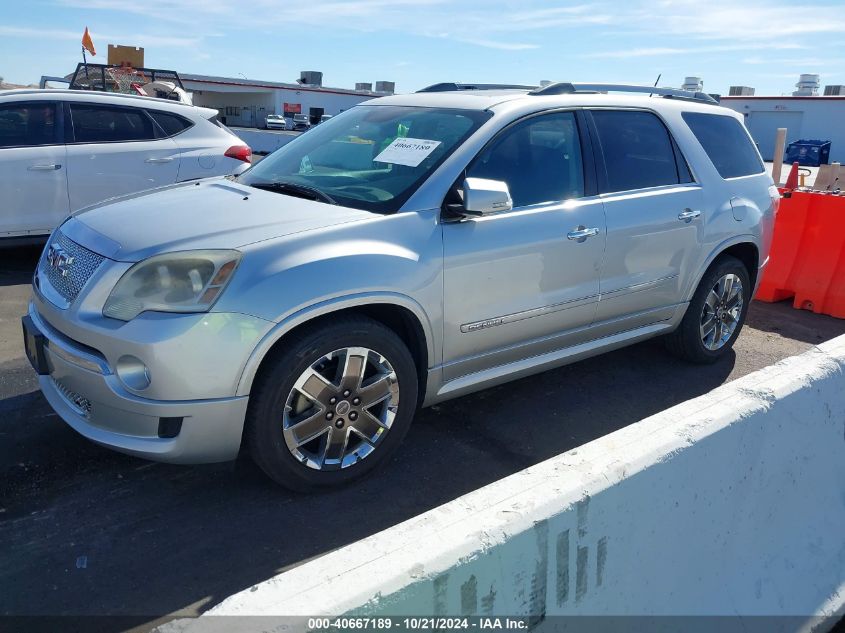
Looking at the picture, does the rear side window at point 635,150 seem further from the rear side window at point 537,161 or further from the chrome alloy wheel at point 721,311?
the chrome alloy wheel at point 721,311

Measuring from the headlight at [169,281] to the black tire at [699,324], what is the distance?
325cm

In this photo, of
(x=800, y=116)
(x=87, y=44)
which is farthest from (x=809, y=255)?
(x=800, y=116)

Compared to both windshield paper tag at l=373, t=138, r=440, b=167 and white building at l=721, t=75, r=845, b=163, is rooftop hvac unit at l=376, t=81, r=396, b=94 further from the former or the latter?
windshield paper tag at l=373, t=138, r=440, b=167

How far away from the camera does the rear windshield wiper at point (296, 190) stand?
361cm

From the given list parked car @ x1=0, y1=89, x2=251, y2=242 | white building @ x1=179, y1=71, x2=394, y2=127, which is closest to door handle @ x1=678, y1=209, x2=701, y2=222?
parked car @ x1=0, y1=89, x2=251, y2=242

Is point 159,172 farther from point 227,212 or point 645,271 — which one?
point 645,271

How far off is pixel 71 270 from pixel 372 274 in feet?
4.47

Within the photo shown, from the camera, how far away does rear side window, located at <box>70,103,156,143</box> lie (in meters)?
6.86

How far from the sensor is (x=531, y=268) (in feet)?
12.3

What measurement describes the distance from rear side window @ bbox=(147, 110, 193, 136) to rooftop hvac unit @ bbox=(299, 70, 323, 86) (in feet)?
191

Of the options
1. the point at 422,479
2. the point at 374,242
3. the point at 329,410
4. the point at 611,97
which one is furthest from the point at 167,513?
the point at 611,97

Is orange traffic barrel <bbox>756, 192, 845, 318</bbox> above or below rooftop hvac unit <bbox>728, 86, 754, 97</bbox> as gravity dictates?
below

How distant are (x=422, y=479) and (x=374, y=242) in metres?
1.17

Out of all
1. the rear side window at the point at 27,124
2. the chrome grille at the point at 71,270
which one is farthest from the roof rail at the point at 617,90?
the rear side window at the point at 27,124
